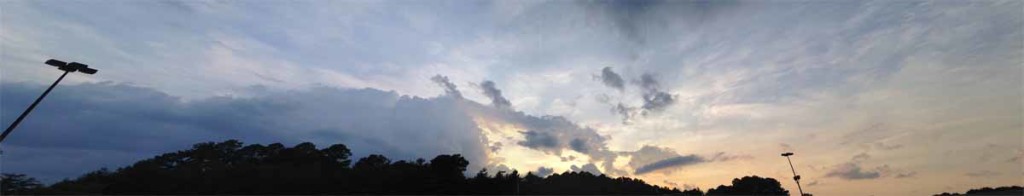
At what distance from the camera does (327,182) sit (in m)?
65.3

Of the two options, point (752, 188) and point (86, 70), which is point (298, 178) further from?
point (752, 188)

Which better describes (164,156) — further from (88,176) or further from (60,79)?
(60,79)

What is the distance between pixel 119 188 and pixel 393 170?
103 feet

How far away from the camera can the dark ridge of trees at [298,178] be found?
181 ft

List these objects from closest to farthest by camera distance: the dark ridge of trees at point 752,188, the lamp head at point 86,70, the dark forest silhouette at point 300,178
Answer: the lamp head at point 86,70, the dark forest silhouette at point 300,178, the dark ridge of trees at point 752,188

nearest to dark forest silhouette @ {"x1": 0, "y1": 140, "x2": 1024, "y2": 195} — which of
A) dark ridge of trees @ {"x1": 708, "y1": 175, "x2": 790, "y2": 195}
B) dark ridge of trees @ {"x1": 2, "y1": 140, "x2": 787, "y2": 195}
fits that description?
dark ridge of trees @ {"x1": 2, "y1": 140, "x2": 787, "y2": 195}

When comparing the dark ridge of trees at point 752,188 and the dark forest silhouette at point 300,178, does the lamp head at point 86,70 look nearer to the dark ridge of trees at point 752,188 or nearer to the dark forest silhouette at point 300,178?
the dark forest silhouette at point 300,178

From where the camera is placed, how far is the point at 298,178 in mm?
64500

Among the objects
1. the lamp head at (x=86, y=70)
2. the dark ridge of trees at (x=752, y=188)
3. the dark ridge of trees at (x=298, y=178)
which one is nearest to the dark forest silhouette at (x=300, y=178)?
the dark ridge of trees at (x=298, y=178)

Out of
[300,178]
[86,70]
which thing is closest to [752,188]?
[300,178]

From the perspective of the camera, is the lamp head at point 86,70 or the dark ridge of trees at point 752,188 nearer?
the lamp head at point 86,70

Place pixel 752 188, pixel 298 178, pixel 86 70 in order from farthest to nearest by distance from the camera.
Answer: pixel 752 188
pixel 298 178
pixel 86 70

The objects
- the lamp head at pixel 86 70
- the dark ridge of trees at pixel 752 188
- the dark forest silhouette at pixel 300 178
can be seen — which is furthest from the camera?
the dark ridge of trees at pixel 752 188

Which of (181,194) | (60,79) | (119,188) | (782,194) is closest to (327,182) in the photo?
(181,194)
